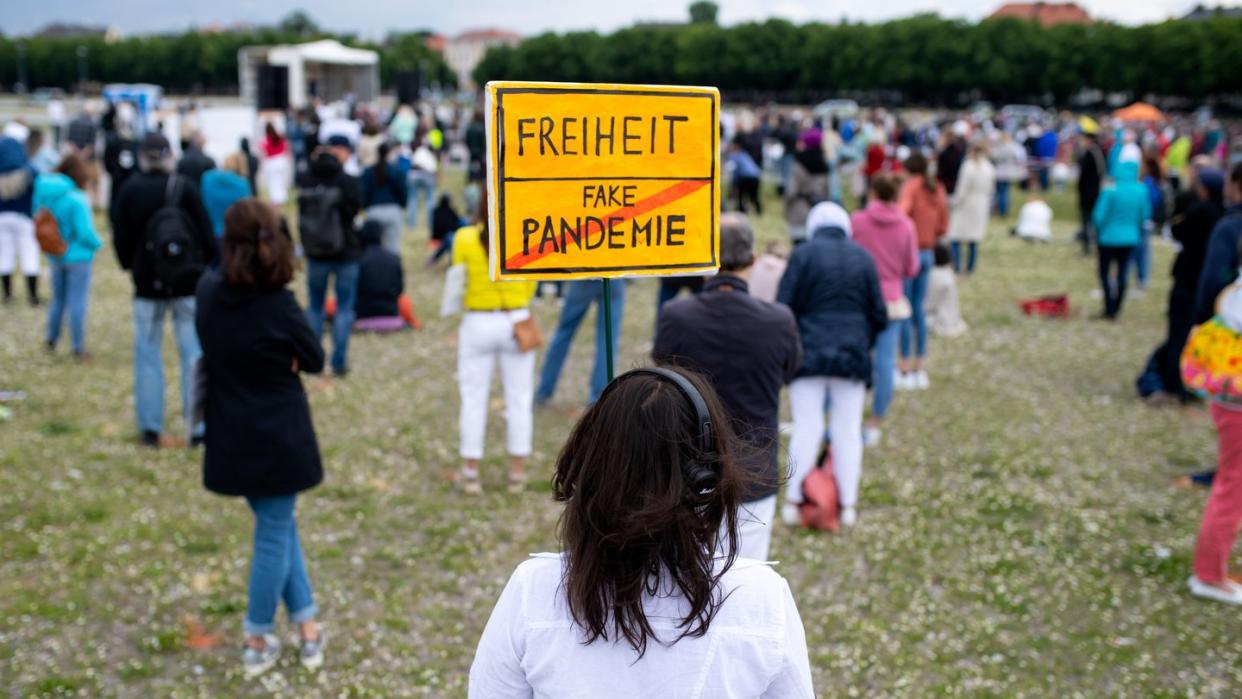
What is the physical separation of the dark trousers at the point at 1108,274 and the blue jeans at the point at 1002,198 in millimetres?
8780

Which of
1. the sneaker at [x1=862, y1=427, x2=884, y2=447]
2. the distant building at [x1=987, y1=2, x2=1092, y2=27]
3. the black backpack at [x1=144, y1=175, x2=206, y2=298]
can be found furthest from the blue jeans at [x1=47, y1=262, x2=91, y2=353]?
the distant building at [x1=987, y1=2, x2=1092, y2=27]

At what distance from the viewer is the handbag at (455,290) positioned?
623 cm

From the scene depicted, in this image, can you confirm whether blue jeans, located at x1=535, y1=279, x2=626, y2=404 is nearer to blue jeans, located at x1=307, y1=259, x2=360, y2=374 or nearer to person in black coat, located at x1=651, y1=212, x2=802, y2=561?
blue jeans, located at x1=307, y1=259, x2=360, y2=374

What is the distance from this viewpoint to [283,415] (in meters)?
4.28

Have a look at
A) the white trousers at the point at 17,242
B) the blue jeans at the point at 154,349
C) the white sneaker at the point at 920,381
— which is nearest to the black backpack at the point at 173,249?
the blue jeans at the point at 154,349

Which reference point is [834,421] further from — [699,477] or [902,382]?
[699,477]

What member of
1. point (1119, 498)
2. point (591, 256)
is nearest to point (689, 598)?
point (591, 256)

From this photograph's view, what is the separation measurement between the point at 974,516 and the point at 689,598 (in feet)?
17.0

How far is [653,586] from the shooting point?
1.84 m

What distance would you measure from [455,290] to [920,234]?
16.2ft

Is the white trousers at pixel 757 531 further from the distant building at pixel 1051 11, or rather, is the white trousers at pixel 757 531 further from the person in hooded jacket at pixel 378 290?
the distant building at pixel 1051 11

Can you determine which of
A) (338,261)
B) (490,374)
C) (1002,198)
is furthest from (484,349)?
(1002,198)

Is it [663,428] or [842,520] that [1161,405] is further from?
[663,428]

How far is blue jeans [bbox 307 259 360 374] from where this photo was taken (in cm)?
887
